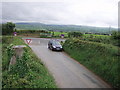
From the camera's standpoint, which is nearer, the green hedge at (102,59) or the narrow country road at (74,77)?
the narrow country road at (74,77)

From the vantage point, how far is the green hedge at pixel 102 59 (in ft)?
27.3

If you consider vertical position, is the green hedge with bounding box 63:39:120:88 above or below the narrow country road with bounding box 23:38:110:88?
above

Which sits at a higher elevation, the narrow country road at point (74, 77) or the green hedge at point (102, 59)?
the green hedge at point (102, 59)

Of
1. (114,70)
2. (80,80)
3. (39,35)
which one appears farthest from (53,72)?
(39,35)

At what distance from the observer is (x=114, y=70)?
8383 millimetres

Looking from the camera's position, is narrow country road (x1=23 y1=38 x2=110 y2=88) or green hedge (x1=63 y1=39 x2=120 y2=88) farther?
green hedge (x1=63 y1=39 x2=120 y2=88)

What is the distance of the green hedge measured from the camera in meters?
8.34

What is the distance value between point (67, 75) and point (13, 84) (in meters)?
3.82

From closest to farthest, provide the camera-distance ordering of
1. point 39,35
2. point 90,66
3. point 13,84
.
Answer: point 13,84, point 90,66, point 39,35

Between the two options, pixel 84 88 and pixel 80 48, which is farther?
pixel 80 48

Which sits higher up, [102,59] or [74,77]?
[102,59]

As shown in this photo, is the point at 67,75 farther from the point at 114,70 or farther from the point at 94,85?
the point at 114,70

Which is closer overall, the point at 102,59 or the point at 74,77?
the point at 74,77

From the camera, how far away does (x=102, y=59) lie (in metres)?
10.0
